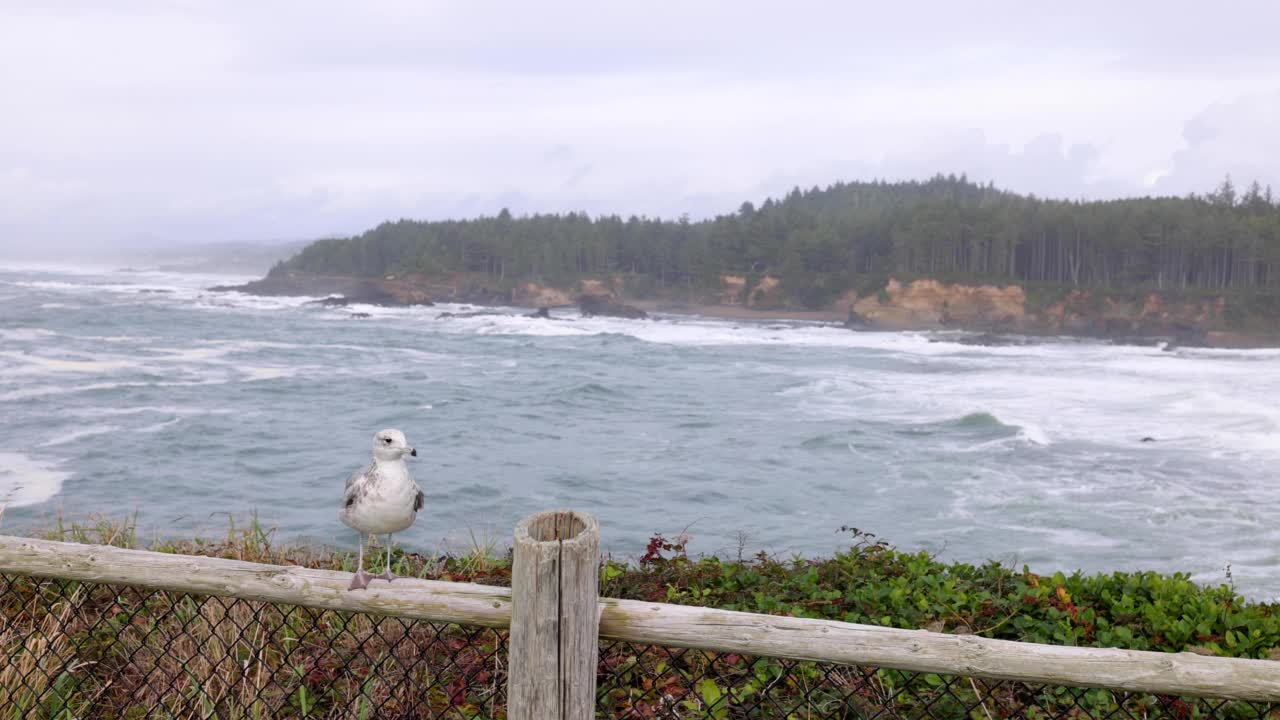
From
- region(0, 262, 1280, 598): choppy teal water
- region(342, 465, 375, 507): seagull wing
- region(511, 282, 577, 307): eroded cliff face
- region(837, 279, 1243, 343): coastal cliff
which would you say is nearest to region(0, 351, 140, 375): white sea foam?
region(0, 262, 1280, 598): choppy teal water

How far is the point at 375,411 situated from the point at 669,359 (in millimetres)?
19270

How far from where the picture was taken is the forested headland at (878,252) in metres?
71.9

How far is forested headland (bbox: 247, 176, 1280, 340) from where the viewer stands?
71875 millimetres

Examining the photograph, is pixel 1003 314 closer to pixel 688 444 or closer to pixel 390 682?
pixel 688 444

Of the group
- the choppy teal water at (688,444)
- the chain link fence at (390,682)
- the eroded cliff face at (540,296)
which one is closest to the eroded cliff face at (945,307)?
the choppy teal water at (688,444)

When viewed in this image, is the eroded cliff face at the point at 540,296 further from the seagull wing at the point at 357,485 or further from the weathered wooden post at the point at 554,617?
the weathered wooden post at the point at 554,617

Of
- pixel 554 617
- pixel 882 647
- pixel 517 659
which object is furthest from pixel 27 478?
pixel 882 647

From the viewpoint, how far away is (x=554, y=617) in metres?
2.69

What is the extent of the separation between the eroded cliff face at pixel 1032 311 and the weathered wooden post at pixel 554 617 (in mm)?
66883

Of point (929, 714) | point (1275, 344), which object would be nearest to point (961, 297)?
point (1275, 344)

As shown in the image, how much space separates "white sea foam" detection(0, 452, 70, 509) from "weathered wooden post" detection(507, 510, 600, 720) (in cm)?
1672

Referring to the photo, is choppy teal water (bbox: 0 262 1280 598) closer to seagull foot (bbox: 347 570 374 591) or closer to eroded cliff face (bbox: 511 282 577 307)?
seagull foot (bbox: 347 570 374 591)

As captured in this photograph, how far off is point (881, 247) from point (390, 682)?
86076mm

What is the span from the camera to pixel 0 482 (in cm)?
1808
